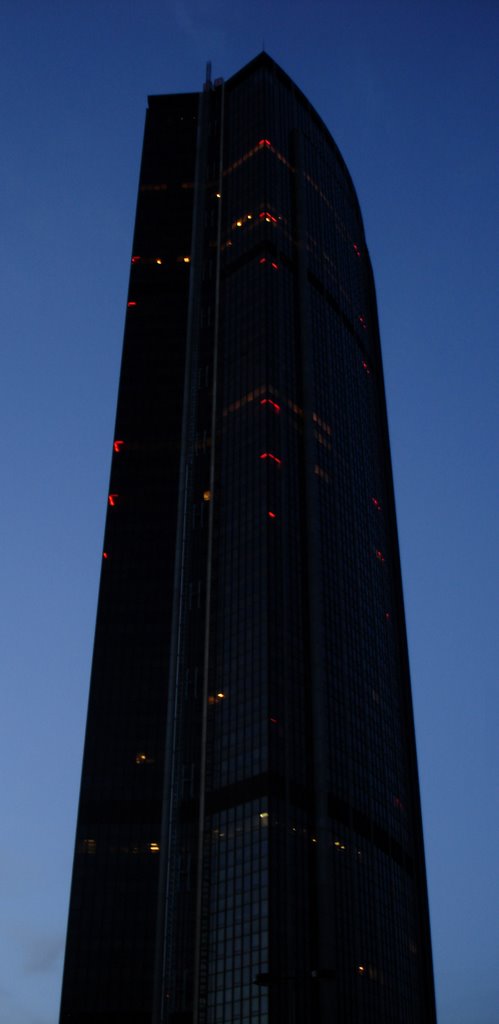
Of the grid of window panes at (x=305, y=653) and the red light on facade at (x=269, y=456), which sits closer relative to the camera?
the grid of window panes at (x=305, y=653)

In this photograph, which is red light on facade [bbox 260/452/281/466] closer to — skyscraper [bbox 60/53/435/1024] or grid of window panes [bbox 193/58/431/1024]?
grid of window panes [bbox 193/58/431/1024]

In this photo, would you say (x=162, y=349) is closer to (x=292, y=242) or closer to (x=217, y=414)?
(x=217, y=414)

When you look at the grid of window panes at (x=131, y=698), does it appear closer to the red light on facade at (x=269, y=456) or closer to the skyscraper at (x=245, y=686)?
the skyscraper at (x=245, y=686)

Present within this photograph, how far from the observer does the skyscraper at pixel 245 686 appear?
424 ft

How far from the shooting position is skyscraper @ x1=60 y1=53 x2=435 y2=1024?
129125mm

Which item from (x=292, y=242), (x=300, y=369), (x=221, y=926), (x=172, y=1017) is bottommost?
(x=172, y=1017)

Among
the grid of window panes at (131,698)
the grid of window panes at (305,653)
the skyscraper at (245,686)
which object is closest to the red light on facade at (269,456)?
the grid of window panes at (305,653)

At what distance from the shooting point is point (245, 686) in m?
144

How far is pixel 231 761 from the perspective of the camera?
5527 inches

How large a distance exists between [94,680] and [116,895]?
98.9 ft

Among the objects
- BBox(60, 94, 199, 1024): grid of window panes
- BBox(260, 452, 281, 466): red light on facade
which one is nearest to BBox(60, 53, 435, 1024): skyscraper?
BBox(60, 94, 199, 1024): grid of window panes

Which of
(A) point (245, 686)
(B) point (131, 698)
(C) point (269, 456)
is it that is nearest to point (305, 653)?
(A) point (245, 686)

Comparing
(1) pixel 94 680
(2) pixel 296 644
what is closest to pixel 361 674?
(2) pixel 296 644

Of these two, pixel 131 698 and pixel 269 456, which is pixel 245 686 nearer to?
pixel 131 698
